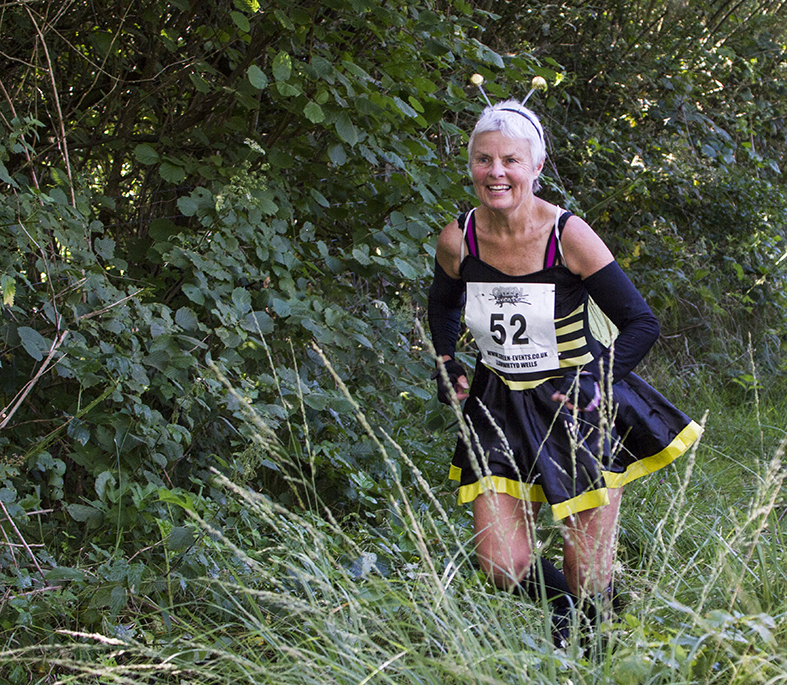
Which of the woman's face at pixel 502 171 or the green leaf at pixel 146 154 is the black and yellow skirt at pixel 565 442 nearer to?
the woman's face at pixel 502 171

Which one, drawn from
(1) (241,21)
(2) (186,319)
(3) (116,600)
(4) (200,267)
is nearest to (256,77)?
(1) (241,21)

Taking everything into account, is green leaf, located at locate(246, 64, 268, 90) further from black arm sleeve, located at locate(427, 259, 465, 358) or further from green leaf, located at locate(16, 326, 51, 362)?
green leaf, located at locate(16, 326, 51, 362)

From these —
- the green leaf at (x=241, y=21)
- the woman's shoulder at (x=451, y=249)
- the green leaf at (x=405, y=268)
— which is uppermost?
the green leaf at (x=241, y=21)

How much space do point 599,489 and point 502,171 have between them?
975mm

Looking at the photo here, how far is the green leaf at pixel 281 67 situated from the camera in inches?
124

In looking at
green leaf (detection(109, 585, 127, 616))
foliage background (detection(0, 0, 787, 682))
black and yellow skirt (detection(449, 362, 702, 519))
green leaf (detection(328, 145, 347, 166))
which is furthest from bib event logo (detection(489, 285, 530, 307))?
green leaf (detection(109, 585, 127, 616))

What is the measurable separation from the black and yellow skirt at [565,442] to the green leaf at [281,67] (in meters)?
1.48

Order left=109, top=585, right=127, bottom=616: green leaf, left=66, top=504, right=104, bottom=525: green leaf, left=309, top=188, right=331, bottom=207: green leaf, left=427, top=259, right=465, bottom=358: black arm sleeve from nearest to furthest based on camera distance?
left=109, top=585, right=127, bottom=616: green leaf, left=66, top=504, right=104, bottom=525: green leaf, left=427, top=259, right=465, bottom=358: black arm sleeve, left=309, top=188, right=331, bottom=207: green leaf

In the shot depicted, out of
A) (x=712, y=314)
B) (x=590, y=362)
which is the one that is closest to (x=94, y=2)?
(x=590, y=362)

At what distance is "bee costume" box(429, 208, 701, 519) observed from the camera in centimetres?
243

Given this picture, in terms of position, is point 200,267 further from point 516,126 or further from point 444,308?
point 516,126

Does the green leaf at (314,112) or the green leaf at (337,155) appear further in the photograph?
the green leaf at (337,155)

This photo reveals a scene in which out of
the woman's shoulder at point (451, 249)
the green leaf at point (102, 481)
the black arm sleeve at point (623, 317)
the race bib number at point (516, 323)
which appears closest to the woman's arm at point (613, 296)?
the black arm sleeve at point (623, 317)

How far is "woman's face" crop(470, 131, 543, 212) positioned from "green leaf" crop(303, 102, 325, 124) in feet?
A: 3.02
